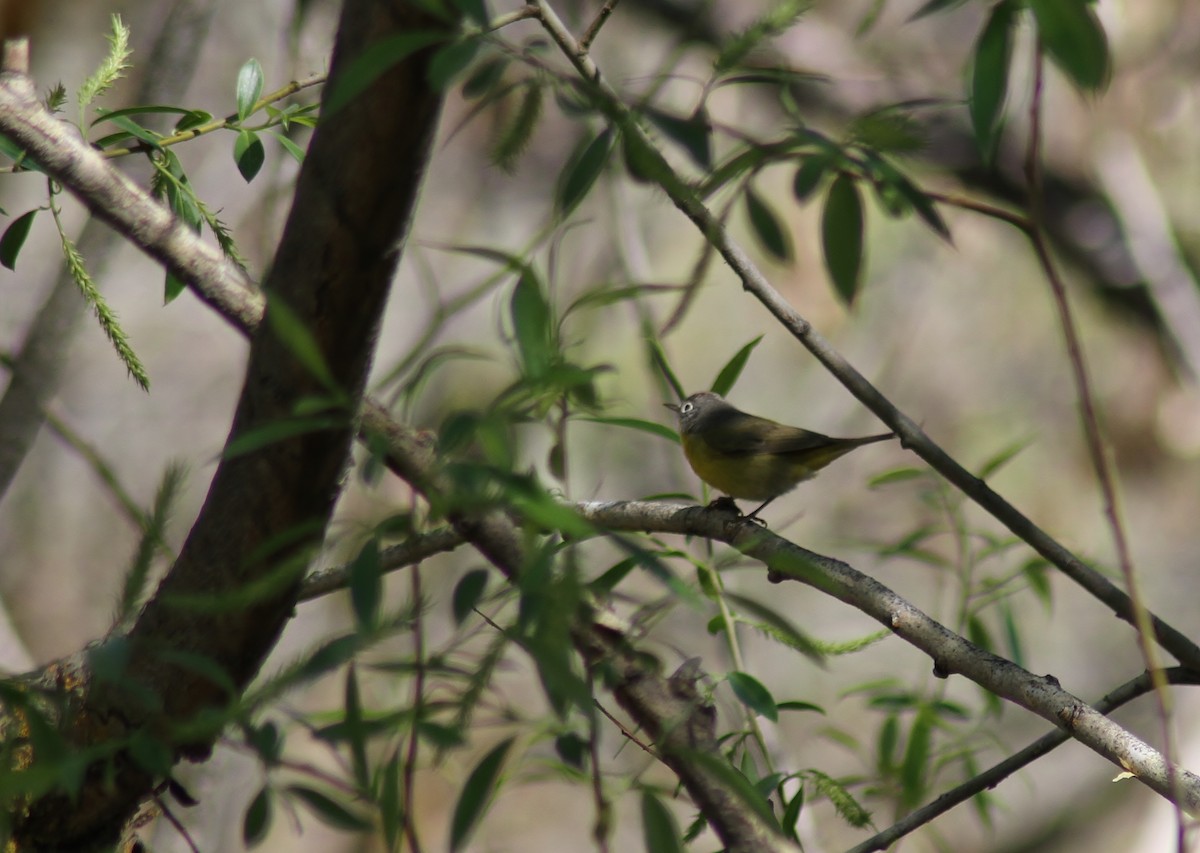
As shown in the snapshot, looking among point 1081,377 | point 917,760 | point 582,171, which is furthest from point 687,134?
point 917,760

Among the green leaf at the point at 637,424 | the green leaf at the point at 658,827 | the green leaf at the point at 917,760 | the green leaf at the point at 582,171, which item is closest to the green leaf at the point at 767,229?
the green leaf at the point at 582,171

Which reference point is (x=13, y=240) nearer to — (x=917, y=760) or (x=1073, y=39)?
(x=1073, y=39)

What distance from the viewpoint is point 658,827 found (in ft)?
3.52

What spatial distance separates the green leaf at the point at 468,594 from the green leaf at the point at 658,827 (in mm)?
251

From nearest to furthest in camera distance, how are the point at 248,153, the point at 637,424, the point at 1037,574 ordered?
the point at 637,424 < the point at 248,153 < the point at 1037,574

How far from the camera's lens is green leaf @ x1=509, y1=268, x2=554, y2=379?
0.98m

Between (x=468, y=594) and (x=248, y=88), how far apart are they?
3.66 feet

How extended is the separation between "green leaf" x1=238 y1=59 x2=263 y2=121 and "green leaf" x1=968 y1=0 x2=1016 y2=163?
122 centimetres

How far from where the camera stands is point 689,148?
0.87 meters

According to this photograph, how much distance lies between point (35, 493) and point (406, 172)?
18.9 ft

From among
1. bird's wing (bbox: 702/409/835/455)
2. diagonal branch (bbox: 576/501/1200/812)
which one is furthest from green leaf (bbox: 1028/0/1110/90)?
bird's wing (bbox: 702/409/835/455)

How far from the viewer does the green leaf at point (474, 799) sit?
1.02 metres

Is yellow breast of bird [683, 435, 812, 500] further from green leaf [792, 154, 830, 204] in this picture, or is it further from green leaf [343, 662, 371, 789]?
green leaf [343, 662, 371, 789]

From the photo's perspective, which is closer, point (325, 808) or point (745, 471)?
point (325, 808)
